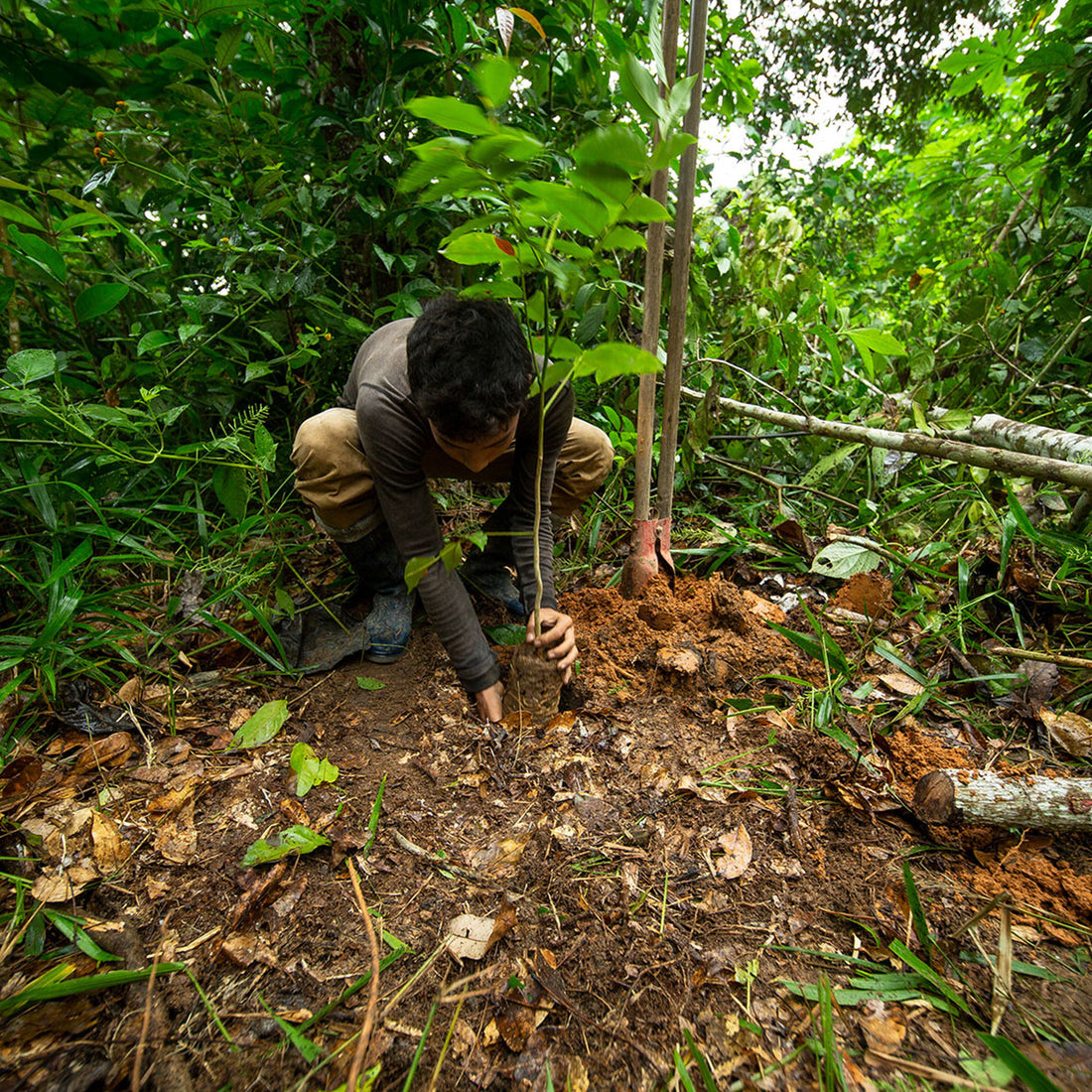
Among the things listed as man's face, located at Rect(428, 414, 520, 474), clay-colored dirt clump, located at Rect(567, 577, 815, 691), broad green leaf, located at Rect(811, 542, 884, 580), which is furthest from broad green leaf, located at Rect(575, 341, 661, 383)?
broad green leaf, located at Rect(811, 542, 884, 580)

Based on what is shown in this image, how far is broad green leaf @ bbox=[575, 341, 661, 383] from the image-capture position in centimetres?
99

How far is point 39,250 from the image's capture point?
63.6 inches

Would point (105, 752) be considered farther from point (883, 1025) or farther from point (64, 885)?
point (883, 1025)

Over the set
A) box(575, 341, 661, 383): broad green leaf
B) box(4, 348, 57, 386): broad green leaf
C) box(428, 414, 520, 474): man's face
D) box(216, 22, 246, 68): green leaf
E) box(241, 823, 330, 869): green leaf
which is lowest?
box(241, 823, 330, 869): green leaf

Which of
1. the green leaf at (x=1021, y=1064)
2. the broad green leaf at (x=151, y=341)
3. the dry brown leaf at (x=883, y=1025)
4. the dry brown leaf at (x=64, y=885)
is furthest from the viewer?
the broad green leaf at (x=151, y=341)

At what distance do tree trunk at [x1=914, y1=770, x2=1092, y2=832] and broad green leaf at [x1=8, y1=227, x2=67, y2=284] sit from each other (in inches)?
102

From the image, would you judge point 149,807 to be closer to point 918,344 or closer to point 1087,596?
point 1087,596

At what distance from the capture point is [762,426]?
267 cm

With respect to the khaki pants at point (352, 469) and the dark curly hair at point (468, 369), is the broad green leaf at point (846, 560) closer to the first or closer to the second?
the khaki pants at point (352, 469)

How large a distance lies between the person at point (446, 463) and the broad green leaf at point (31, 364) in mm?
624

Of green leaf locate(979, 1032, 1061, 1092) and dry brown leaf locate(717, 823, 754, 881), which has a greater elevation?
green leaf locate(979, 1032, 1061, 1092)

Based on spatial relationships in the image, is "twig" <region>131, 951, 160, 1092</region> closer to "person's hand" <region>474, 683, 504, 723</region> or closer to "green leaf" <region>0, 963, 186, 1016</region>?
"green leaf" <region>0, 963, 186, 1016</region>

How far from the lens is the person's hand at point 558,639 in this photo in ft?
4.99

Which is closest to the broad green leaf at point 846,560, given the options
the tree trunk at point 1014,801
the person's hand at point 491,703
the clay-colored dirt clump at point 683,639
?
the clay-colored dirt clump at point 683,639
